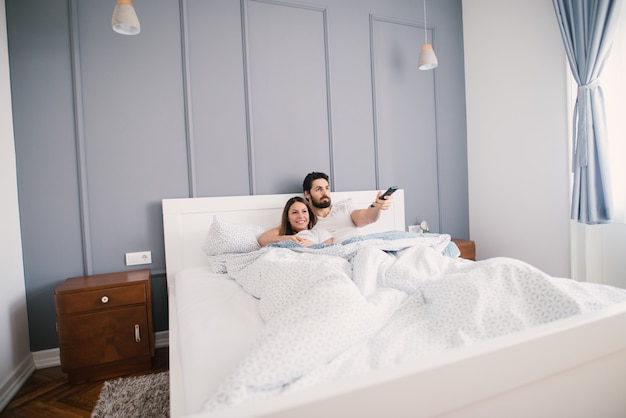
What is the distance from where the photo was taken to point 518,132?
2.85 m

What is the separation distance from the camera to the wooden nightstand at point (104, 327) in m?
1.93

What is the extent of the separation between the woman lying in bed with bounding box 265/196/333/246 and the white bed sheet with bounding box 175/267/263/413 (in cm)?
69

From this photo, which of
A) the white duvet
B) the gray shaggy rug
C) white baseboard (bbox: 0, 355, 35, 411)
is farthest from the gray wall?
the white duvet

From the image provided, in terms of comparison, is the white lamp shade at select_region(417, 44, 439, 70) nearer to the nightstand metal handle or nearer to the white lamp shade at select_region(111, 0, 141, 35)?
the white lamp shade at select_region(111, 0, 141, 35)

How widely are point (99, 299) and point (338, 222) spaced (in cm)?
153

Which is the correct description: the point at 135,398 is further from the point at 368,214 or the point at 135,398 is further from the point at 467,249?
the point at 467,249

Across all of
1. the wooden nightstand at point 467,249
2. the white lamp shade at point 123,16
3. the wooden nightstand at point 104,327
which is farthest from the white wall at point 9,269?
the wooden nightstand at point 467,249

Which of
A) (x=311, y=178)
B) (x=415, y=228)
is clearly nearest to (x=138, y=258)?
(x=311, y=178)

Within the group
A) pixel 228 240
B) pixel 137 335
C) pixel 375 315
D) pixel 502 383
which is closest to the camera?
pixel 502 383

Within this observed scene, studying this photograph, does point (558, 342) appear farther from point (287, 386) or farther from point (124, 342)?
point (124, 342)

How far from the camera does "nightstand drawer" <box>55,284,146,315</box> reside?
75.5 inches

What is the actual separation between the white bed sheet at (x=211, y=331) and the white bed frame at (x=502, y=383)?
74 mm

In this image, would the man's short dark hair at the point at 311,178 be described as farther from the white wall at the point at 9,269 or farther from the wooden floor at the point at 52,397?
the white wall at the point at 9,269

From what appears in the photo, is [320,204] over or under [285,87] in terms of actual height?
under
